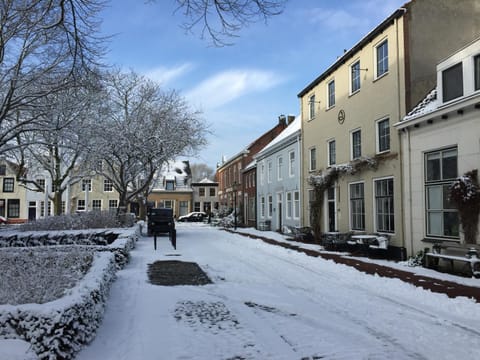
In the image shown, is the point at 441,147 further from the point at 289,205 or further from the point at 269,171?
the point at 269,171

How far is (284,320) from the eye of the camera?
628cm

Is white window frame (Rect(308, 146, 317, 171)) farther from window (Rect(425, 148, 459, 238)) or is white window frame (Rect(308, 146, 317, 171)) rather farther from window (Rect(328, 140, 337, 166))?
window (Rect(425, 148, 459, 238))

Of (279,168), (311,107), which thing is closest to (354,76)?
(311,107)

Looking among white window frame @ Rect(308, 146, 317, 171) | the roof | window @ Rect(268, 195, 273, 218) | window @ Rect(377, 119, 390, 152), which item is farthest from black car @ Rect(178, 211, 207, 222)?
window @ Rect(377, 119, 390, 152)

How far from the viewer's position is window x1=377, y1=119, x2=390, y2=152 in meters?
13.6

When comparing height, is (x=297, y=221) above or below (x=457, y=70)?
below

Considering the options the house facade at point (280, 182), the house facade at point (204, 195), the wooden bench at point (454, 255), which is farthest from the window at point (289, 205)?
the house facade at point (204, 195)

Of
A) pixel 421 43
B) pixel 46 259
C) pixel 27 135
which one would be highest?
pixel 421 43

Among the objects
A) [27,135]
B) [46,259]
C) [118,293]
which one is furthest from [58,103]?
[118,293]

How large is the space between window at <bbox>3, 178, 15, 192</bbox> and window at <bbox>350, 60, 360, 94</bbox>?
46134mm

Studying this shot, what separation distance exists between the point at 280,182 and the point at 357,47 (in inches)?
434

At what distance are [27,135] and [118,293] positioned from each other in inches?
582

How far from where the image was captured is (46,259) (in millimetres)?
8938

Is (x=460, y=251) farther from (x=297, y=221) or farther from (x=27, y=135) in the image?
(x=27, y=135)
